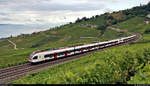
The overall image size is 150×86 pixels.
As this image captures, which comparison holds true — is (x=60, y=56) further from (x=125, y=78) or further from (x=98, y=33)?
(x=98, y=33)

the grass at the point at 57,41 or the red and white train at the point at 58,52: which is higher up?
the red and white train at the point at 58,52

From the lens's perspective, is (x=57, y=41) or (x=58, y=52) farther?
(x=57, y=41)

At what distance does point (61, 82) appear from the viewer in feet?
48.3

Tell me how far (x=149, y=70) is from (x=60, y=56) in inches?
1052

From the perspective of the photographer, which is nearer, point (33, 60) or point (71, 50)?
point (33, 60)

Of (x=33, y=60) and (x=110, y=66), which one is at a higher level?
(x=110, y=66)

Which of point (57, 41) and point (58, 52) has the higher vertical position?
point (58, 52)

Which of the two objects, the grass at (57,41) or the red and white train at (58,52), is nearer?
the red and white train at (58,52)

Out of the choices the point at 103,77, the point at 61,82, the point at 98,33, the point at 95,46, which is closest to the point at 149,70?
the point at 103,77

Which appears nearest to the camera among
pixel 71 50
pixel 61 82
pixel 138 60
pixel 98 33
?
pixel 61 82

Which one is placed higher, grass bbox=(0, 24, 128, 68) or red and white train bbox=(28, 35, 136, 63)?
red and white train bbox=(28, 35, 136, 63)

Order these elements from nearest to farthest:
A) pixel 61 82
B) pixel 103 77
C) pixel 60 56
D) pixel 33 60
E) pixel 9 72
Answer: pixel 61 82 < pixel 103 77 < pixel 9 72 < pixel 33 60 < pixel 60 56

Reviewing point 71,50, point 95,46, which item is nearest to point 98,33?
point 95,46

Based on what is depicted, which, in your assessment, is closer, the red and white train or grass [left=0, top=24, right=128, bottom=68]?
the red and white train
